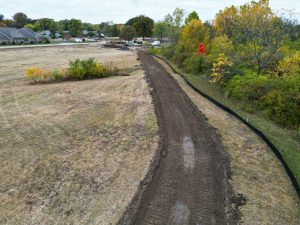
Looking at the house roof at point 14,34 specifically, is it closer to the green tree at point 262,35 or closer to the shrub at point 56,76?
the shrub at point 56,76

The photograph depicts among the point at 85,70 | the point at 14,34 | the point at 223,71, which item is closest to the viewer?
the point at 223,71

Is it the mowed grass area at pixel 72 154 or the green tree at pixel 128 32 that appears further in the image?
the green tree at pixel 128 32

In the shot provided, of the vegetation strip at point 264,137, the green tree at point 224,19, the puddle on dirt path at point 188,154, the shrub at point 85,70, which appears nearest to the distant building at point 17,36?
the shrub at point 85,70

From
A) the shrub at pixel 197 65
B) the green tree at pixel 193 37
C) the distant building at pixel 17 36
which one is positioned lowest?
the distant building at pixel 17 36

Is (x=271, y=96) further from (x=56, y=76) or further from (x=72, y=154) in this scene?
(x=56, y=76)

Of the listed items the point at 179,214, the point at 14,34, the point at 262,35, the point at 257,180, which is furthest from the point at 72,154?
the point at 14,34

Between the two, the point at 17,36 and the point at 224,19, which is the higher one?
the point at 224,19
